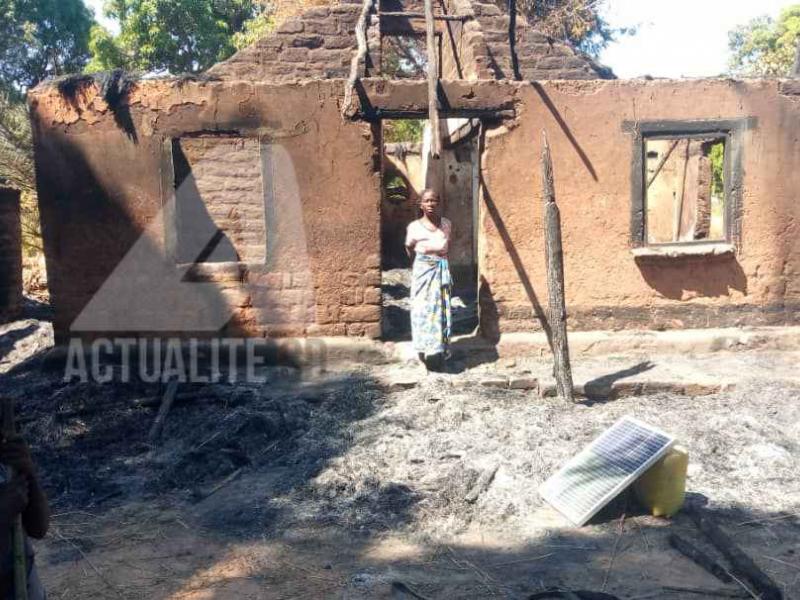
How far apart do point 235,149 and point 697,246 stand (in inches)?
184

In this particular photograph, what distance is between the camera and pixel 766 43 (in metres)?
24.7

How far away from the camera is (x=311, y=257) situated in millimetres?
6812

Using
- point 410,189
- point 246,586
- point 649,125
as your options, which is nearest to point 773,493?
point 246,586

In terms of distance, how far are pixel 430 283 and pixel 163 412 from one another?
250 cm

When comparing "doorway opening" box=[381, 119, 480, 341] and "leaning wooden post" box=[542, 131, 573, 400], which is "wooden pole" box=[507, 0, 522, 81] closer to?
"doorway opening" box=[381, 119, 480, 341]

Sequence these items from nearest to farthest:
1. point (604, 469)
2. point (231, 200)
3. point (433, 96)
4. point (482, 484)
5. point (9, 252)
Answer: point (604, 469)
point (482, 484)
point (433, 96)
point (231, 200)
point (9, 252)

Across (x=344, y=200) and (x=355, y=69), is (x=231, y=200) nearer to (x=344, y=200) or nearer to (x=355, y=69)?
(x=344, y=200)

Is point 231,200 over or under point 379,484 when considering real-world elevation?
over

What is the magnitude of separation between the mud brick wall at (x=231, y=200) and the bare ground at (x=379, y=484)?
71 cm

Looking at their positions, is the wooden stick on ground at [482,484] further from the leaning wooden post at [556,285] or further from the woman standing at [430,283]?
the woman standing at [430,283]

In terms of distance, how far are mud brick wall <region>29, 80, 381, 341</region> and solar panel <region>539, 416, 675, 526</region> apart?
2.98 meters

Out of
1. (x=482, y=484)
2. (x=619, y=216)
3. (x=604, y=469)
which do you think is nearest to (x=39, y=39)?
(x=619, y=216)

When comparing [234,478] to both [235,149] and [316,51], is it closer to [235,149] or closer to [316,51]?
[235,149]

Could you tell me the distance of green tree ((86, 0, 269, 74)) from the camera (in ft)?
57.0
